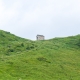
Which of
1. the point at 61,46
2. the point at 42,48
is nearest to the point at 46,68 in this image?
the point at 42,48

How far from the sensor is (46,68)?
72000 mm

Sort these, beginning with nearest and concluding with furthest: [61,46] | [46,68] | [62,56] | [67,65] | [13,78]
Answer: [13,78] < [46,68] < [67,65] < [62,56] < [61,46]

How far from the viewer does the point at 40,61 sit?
76.7 meters

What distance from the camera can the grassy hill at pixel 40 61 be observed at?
66250mm

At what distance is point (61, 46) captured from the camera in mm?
95312

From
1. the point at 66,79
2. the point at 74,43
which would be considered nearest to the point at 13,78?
the point at 66,79

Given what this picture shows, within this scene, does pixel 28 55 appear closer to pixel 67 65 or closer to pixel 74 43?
pixel 67 65

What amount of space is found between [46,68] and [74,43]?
31.0 metres

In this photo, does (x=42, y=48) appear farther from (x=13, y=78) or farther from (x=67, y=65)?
(x=13, y=78)

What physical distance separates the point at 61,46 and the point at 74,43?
7355 mm

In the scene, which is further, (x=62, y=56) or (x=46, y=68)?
(x=62, y=56)

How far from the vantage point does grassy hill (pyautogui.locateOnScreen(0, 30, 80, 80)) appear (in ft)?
217

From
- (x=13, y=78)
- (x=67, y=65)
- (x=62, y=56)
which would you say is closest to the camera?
(x=13, y=78)

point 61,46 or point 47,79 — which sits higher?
point 61,46
